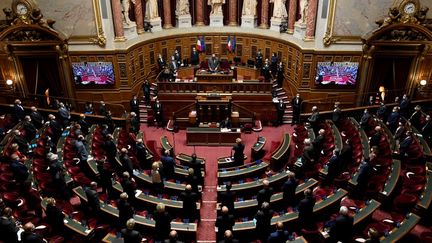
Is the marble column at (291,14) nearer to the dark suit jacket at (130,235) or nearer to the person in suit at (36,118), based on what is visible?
the person in suit at (36,118)

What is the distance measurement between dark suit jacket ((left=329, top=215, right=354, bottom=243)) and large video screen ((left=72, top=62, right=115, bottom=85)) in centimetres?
1230

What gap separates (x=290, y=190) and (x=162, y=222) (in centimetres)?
334

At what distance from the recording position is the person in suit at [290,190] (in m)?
9.12

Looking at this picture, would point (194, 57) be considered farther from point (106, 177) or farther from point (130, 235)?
point (130, 235)

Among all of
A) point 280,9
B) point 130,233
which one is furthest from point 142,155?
point 280,9

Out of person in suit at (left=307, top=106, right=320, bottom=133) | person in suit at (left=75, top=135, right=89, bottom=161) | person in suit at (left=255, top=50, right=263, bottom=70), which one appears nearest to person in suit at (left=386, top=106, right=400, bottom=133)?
person in suit at (left=307, top=106, right=320, bottom=133)

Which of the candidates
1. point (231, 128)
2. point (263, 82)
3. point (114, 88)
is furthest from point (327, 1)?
point (114, 88)

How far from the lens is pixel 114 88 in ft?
55.2

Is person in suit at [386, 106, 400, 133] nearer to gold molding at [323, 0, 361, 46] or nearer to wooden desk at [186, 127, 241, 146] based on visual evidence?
gold molding at [323, 0, 361, 46]

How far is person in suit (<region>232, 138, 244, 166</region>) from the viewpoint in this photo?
39.0ft

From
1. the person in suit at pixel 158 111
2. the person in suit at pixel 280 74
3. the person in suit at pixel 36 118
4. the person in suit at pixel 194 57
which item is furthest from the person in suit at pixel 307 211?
the person in suit at pixel 194 57

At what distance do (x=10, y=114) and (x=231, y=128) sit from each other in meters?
8.75

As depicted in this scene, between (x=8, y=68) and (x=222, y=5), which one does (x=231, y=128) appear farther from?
(x=8, y=68)

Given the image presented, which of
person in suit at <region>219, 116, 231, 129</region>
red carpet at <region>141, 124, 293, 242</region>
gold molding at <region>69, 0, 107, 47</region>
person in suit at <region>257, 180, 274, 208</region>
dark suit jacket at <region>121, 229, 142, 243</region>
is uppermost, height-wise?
gold molding at <region>69, 0, 107, 47</region>
